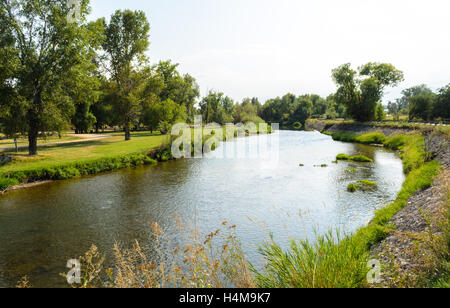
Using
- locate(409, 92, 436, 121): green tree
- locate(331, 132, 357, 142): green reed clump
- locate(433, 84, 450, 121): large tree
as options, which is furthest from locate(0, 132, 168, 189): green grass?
locate(409, 92, 436, 121): green tree

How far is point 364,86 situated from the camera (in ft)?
201

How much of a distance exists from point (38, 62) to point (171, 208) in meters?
17.3

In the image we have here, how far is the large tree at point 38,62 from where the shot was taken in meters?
20.8

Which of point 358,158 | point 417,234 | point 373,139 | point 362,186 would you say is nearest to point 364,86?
point 373,139

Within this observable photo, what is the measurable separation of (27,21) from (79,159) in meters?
11.6

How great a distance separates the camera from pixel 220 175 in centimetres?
2206

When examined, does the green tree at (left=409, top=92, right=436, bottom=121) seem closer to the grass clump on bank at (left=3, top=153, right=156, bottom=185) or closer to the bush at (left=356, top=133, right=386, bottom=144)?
the bush at (left=356, top=133, right=386, bottom=144)

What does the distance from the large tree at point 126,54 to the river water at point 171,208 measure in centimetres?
1738

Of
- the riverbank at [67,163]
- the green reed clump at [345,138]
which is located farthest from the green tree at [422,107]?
the riverbank at [67,163]

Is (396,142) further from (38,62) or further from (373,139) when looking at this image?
(38,62)

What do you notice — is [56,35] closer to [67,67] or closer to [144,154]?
[67,67]

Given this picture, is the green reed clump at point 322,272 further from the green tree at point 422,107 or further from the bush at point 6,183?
the green tree at point 422,107

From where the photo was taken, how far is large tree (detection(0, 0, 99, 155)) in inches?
817
